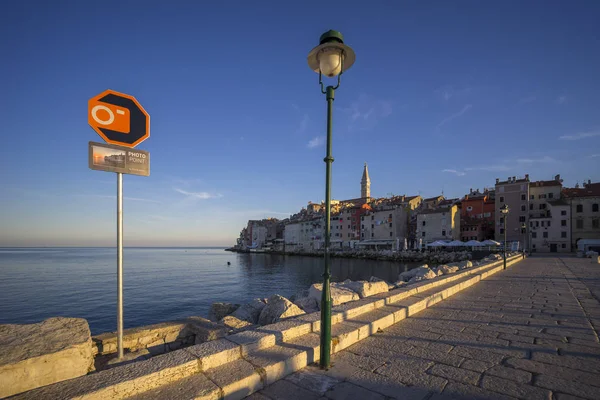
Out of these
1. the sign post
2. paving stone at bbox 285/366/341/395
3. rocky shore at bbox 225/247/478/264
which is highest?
the sign post

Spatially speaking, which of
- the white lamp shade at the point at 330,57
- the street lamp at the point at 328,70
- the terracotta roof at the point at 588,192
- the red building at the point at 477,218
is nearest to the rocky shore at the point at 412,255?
the red building at the point at 477,218

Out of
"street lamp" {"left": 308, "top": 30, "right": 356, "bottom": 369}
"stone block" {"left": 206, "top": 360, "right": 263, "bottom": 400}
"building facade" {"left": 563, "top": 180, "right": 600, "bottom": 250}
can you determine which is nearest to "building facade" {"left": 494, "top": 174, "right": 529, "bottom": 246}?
"building facade" {"left": 563, "top": 180, "right": 600, "bottom": 250}

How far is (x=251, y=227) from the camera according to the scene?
127000 mm

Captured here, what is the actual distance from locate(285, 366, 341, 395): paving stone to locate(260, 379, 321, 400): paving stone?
0.08 metres

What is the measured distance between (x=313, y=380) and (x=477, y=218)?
217 feet

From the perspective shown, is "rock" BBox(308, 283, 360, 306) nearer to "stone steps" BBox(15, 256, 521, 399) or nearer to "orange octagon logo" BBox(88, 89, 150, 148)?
"stone steps" BBox(15, 256, 521, 399)

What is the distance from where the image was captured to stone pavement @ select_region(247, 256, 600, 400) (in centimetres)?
313

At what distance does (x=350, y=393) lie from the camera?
10.1 ft

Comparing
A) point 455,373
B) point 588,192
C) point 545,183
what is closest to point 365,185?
point 545,183

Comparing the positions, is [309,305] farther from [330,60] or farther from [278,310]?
[330,60]

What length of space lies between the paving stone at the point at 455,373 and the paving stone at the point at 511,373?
239mm

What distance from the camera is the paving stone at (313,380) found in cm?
319

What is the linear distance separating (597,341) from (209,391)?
6.16 m

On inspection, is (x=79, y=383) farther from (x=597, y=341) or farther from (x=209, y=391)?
(x=597, y=341)
